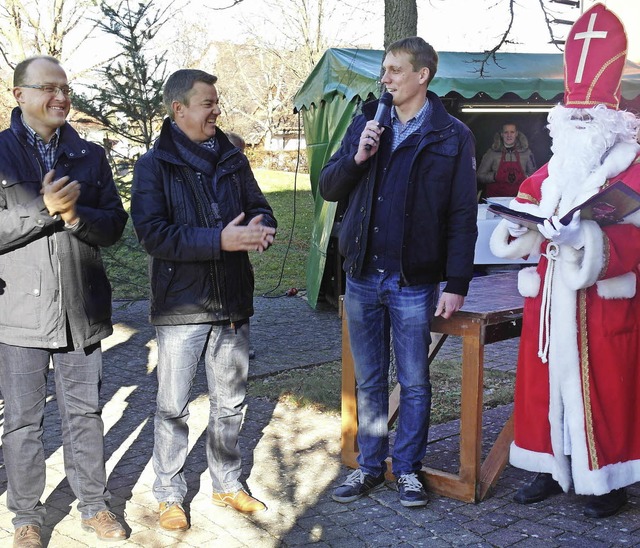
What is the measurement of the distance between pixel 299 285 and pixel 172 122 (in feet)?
25.6

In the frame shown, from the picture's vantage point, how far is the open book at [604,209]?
11.5 ft

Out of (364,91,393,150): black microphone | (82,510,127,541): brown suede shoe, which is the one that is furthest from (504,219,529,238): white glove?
(82,510,127,541): brown suede shoe

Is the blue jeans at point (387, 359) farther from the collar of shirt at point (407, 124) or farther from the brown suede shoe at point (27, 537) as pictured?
the brown suede shoe at point (27, 537)

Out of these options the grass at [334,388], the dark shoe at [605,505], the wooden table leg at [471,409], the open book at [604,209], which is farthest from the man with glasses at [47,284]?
the grass at [334,388]

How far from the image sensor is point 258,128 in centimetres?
4078

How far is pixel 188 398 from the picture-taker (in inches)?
146

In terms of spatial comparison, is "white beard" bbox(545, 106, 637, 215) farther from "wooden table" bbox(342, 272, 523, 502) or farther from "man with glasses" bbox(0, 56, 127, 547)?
"man with glasses" bbox(0, 56, 127, 547)

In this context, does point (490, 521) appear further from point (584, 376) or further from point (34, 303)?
point (34, 303)

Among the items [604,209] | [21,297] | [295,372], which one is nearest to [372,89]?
[295,372]

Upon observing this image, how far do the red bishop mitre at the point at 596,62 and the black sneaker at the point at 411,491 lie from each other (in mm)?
1993

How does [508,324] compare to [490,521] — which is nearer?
[490,521]

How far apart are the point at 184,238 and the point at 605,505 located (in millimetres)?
2359

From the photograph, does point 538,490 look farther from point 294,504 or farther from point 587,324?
point 294,504

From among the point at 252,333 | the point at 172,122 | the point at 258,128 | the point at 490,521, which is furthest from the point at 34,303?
the point at 258,128
